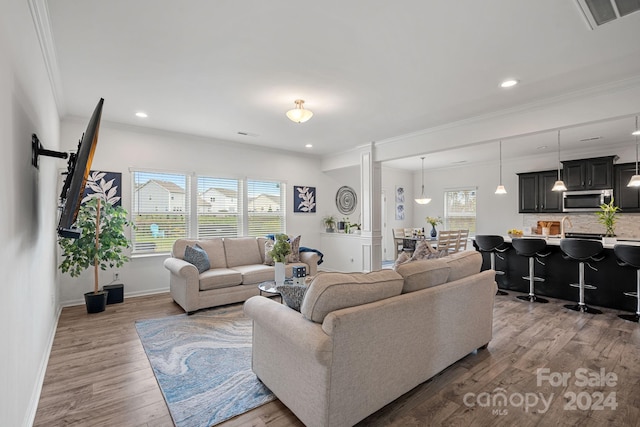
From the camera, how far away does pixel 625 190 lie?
18.8ft

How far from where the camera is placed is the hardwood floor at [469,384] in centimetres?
195

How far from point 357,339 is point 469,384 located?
125cm

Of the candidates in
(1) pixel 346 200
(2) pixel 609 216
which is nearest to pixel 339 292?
(1) pixel 346 200

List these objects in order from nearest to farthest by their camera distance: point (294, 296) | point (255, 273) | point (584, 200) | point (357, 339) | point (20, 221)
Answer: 1. point (357, 339)
2. point (20, 221)
3. point (294, 296)
4. point (255, 273)
5. point (584, 200)

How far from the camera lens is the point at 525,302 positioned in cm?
451

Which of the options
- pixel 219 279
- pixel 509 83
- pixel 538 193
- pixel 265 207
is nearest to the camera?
pixel 509 83

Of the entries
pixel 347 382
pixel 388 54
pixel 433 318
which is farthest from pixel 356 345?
pixel 388 54

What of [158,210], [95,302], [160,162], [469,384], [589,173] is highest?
[160,162]

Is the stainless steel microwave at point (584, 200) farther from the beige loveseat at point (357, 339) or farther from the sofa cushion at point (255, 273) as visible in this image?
the sofa cushion at point (255, 273)

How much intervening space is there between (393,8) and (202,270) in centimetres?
382

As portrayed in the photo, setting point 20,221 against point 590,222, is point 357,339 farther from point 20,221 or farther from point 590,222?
point 590,222

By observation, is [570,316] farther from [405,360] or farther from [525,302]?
[405,360]

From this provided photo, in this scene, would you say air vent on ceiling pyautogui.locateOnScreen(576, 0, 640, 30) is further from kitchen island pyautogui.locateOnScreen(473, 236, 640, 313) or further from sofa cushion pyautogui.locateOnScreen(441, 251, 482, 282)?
kitchen island pyautogui.locateOnScreen(473, 236, 640, 313)

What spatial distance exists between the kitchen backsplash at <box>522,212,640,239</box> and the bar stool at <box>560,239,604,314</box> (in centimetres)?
287
